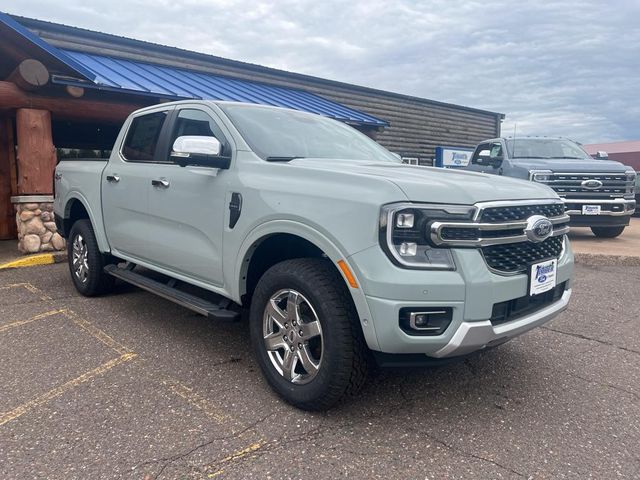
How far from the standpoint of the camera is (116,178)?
15.4 ft

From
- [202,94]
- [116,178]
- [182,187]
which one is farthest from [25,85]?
[182,187]

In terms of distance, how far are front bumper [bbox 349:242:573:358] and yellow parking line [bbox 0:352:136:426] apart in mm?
2015

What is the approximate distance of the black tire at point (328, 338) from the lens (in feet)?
8.79

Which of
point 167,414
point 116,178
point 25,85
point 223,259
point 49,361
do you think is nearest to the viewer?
point 167,414

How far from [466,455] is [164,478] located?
1.46 meters

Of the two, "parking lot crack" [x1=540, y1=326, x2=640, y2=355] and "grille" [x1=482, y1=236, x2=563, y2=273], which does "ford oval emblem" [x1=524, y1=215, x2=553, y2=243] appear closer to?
"grille" [x1=482, y1=236, x2=563, y2=273]

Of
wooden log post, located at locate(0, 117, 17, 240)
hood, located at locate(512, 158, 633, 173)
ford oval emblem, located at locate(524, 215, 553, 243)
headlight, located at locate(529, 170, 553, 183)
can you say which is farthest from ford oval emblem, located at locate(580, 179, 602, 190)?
wooden log post, located at locate(0, 117, 17, 240)

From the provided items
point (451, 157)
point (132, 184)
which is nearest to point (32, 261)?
point (132, 184)

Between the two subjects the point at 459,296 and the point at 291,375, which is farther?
the point at 291,375

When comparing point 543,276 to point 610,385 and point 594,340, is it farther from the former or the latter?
point 594,340

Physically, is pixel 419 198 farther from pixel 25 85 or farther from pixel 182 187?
pixel 25 85

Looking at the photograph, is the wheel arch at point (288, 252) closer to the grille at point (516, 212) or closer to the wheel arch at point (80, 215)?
the grille at point (516, 212)

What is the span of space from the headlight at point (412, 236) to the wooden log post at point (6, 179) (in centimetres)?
894

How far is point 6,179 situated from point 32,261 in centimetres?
298
